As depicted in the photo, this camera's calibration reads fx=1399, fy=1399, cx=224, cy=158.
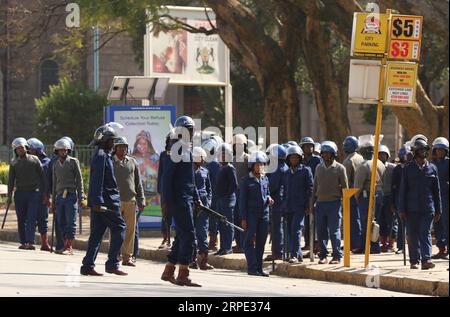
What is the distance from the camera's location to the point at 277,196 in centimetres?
2038

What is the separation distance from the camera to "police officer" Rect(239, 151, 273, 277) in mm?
18594

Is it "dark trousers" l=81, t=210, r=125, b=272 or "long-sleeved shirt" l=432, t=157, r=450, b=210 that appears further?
"long-sleeved shirt" l=432, t=157, r=450, b=210

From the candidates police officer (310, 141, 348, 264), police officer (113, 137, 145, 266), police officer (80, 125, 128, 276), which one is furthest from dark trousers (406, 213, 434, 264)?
police officer (80, 125, 128, 276)

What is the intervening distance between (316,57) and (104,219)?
12777 millimetres

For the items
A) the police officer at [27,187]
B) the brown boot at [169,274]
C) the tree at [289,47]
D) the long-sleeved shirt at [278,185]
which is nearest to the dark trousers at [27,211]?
the police officer at [27,187]

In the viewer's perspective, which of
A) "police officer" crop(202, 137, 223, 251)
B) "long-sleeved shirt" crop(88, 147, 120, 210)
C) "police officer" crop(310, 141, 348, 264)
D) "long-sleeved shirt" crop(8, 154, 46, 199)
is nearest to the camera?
"long-sleeved shirt" crop(88, 147, 120, 210)

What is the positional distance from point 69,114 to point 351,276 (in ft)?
96.1

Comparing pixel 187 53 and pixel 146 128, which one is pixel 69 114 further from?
pixel 146 128

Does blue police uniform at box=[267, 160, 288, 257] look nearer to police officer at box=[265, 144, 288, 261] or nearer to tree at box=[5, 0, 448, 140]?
police officer at box=[265, 144, 288, 261]

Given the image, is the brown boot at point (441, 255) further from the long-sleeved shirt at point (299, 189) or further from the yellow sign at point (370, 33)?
the yellow sign at point (370, 33)

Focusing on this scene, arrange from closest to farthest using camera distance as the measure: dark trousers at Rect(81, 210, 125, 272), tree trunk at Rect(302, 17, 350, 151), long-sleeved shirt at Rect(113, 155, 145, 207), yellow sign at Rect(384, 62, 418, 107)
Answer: dark trousers at Rect(81, 210, 125, 272)
yellow sign at Rect(384, 62, 418, 107)
long-sleeved shirt at Rect(113, 155, 145, 207)
tree trunk at Rect(302, 17, 350, 151)

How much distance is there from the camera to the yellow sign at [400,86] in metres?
17.7
